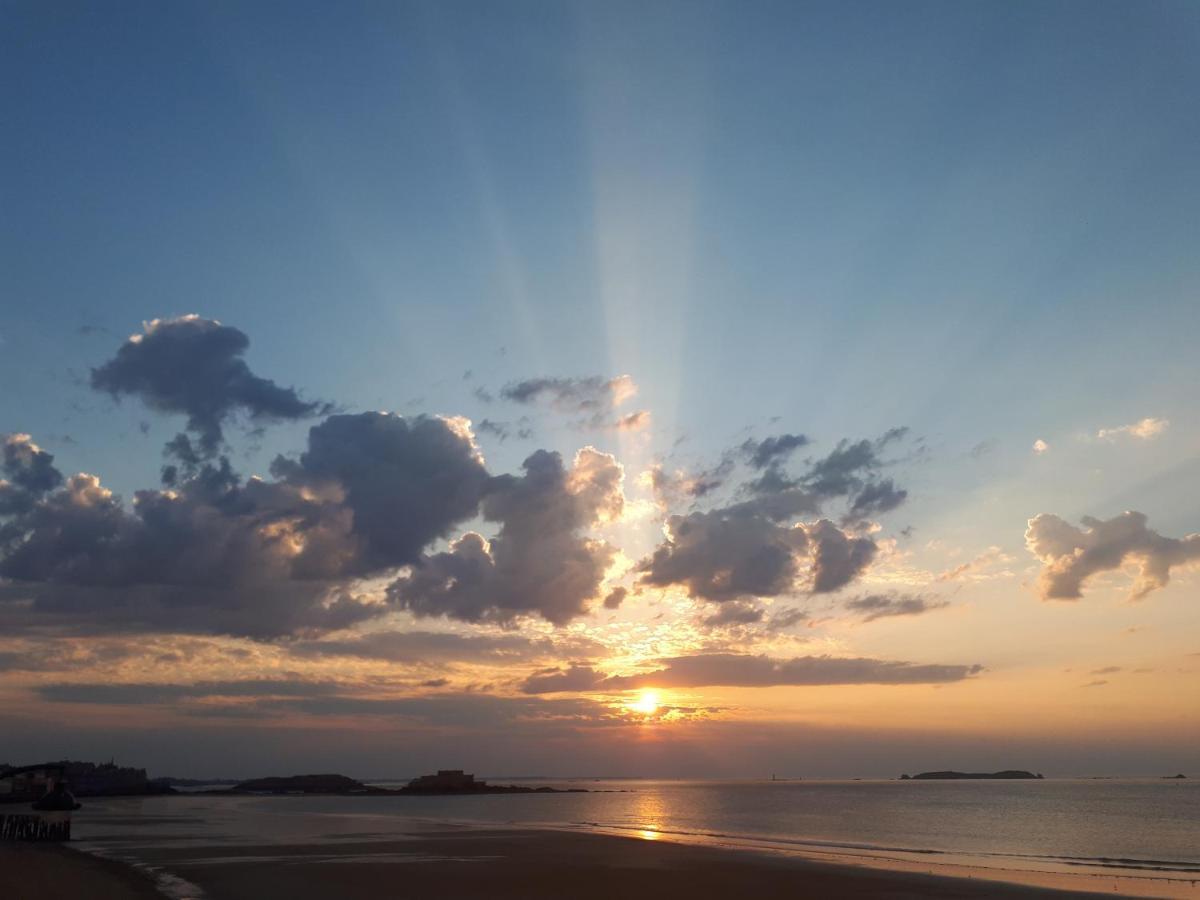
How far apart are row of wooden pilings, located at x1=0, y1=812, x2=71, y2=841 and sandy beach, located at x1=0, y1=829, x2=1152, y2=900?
6.69 meters

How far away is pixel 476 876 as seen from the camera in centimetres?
3994

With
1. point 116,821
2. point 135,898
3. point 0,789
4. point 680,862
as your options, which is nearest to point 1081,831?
point 680,862

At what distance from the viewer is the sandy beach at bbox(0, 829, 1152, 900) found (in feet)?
110

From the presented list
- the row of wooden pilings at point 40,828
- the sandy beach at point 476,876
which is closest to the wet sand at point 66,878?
the sandy beach at point 476,876

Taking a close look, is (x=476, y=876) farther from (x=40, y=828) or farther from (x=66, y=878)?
(x=40, y=828)

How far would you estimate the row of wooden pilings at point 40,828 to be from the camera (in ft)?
194

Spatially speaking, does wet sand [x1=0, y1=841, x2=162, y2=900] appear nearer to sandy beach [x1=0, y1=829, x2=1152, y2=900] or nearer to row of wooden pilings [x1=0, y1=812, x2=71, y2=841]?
sandy beach [x1=0, y1=829, x2=1152, y2=900]

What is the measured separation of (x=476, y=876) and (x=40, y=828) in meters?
37.9

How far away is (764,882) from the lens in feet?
126

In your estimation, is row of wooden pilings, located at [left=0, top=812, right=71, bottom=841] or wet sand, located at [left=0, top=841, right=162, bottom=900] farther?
row of wooden pilings, located at [left=0, top=812, right=71, bottom=841]

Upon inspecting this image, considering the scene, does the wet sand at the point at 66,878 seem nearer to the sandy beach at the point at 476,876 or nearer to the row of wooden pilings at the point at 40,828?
the sandy beach at the point at 476,876

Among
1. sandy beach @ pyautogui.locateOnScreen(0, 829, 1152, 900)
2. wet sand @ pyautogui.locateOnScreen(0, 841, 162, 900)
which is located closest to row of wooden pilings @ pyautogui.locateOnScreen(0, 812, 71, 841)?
sandy beach @ pyautogui.locateOnScreen(0, 829, 1152, 900)

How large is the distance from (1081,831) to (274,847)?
7049 cm

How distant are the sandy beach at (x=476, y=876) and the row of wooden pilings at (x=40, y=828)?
6.69 meters
